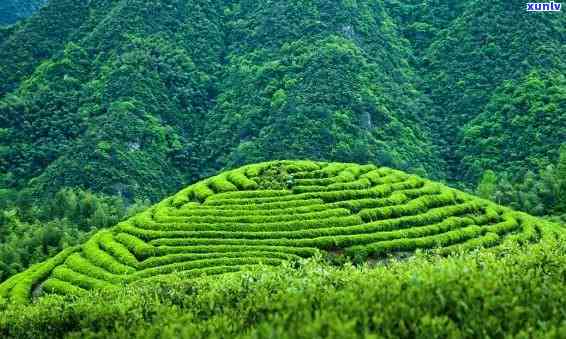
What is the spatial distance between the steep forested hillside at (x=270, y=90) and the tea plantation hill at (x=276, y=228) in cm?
3233

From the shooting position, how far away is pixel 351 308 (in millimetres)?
12961

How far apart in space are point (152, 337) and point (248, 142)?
80.8 metres

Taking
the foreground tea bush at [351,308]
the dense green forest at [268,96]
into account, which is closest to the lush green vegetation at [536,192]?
the dense green forest at [268,96]

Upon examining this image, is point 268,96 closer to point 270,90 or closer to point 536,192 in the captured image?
point 270,90

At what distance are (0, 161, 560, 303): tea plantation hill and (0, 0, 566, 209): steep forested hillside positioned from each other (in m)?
32.3

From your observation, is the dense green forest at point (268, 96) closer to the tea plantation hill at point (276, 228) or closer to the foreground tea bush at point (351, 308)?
the tea plantation hill at point (276, 228)

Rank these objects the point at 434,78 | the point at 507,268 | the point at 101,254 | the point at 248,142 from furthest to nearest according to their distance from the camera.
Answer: the point at 434,78
the point at 248,142
the point at 101,254
the point at 507,268

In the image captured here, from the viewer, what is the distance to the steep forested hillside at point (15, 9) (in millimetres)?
165350

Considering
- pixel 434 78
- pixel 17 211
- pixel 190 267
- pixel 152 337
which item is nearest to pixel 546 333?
pixel 152 337

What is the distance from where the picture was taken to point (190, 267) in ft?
132

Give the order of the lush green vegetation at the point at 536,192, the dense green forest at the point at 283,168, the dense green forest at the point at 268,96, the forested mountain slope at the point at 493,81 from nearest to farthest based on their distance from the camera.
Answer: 1. the dense green forest at the point at 283,168
2. the lush green vegetation at the point at 536,192
3. the dense green forest at the point at 268,96
4. the forested mountain slope at the point at 493,81

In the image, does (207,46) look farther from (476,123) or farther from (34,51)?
(476,123)

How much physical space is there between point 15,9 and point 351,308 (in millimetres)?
178624

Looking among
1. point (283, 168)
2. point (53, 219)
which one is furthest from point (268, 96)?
point (283, 168)
